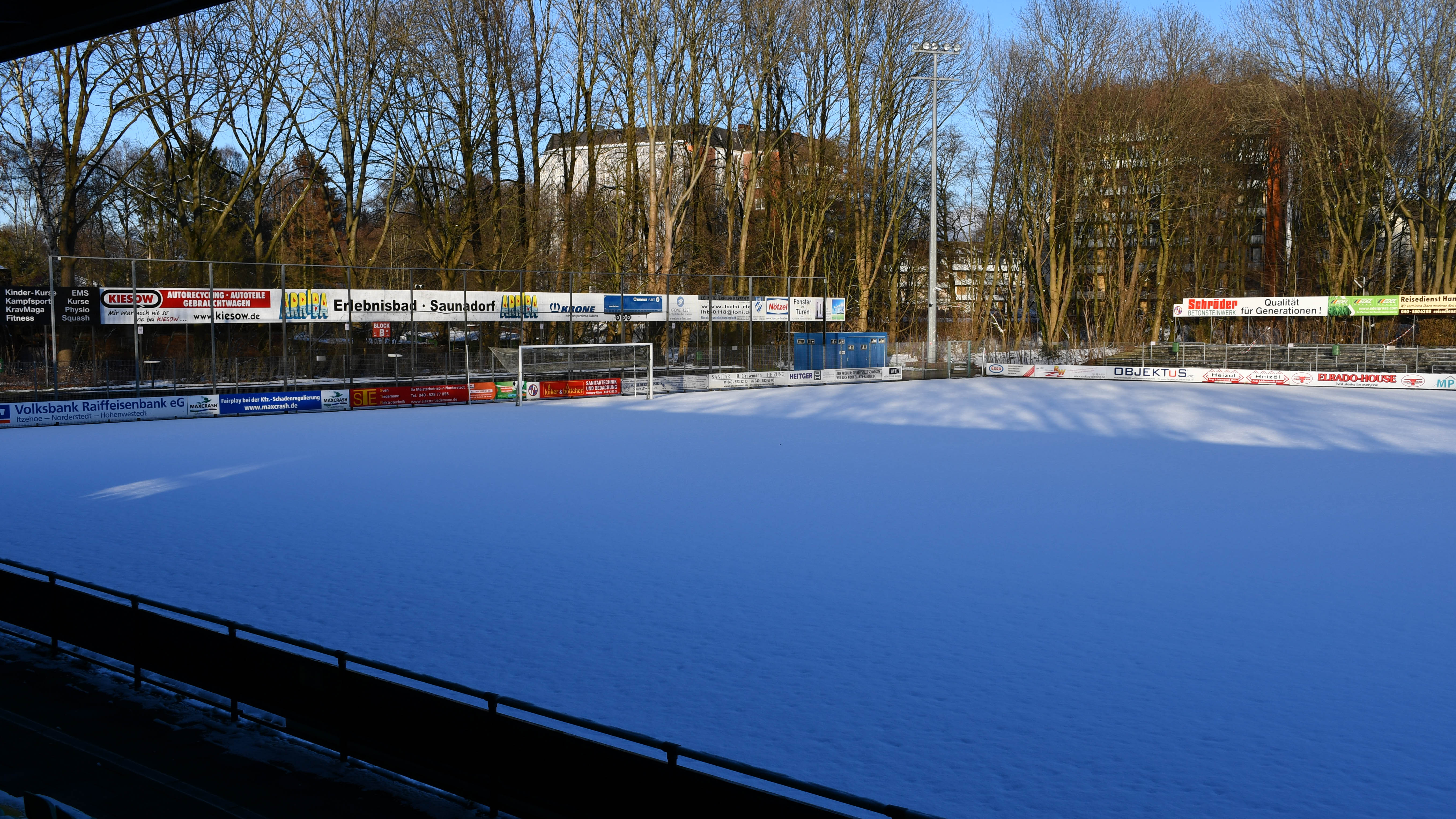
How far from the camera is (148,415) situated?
28.2m

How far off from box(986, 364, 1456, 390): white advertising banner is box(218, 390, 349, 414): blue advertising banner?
31176mm

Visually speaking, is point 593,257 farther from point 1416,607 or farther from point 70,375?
point 1416,607

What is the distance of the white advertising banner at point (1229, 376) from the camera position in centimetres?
4106

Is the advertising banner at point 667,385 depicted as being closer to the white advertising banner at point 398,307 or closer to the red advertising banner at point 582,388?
the red advertising banner at point 582,388

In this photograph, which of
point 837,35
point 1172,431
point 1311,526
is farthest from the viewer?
point 837,35

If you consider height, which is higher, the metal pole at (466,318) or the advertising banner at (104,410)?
the metal pole at (466,318)

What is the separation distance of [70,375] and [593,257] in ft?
84.1

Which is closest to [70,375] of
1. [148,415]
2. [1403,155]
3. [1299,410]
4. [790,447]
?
[148,415]

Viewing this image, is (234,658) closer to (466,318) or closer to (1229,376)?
(466,318)

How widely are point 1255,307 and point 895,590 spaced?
47152 mm

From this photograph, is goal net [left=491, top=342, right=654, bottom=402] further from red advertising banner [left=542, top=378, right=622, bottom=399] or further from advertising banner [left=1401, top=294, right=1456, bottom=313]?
advertising banner [left=1401, top=294, right=1456, bottom=313]

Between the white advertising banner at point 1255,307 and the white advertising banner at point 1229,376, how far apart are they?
4902mm

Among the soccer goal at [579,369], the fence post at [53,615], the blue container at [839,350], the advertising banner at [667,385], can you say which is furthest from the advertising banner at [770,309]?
the fence post at [53,615]

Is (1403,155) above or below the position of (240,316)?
above
